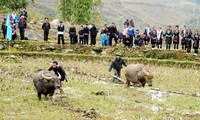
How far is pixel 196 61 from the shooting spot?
30625mm

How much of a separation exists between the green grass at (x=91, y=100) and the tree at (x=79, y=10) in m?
33.0

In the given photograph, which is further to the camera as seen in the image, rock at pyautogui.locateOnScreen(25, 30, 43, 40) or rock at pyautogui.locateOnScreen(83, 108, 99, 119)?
rock at pyautogui.locateOnScreen(25, 30, 43, 40)

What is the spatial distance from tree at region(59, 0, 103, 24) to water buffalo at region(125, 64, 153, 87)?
36783 mm

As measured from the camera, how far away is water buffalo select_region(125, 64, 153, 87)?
1994 centimetres

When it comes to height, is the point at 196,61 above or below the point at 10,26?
below

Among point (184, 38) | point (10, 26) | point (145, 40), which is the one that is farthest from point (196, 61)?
point (10, 26)

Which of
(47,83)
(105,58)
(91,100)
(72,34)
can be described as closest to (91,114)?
(91,100)

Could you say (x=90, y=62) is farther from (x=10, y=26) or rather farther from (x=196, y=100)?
(x=196, y=100)

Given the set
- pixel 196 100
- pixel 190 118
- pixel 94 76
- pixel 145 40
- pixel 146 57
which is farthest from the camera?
pixel 145 40

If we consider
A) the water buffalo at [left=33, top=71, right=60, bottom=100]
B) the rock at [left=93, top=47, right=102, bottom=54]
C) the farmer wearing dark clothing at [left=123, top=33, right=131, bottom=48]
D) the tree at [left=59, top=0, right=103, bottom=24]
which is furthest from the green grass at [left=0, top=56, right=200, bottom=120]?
the tree at [left=59, top=0, right=103, bottom=24]

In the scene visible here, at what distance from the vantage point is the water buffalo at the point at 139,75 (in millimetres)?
19938

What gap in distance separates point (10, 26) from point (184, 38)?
42.8 feet

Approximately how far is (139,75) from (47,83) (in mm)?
5817

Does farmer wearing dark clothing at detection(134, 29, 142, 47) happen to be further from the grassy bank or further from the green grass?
the green grass
